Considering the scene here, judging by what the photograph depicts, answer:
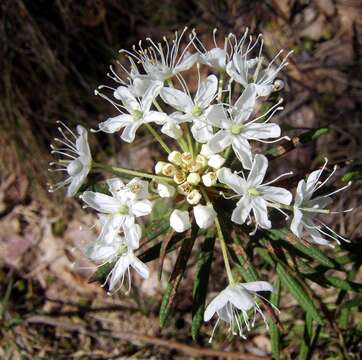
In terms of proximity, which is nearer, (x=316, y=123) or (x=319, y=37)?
(x=316, y=123)

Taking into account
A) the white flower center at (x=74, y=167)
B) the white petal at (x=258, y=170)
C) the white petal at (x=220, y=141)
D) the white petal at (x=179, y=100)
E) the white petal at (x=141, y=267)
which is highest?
the white petal at (x=179, y=100)

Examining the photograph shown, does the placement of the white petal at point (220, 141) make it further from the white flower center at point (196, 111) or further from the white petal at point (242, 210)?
the white petal at point (242, 210)

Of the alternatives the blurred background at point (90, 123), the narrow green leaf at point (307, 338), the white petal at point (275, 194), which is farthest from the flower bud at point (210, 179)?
the blurred background at point (90, 123)

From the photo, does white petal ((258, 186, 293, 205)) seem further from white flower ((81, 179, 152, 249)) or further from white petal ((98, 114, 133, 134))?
white petal ((98, 114, 133, 134))

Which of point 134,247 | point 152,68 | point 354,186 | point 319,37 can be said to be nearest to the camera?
point 134,247

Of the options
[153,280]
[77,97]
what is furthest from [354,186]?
[77,97]

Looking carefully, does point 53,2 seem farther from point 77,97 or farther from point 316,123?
point 316,123

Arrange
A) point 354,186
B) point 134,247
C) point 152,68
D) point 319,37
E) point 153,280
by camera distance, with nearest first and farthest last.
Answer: point 134,247
point 152,68
point 354,186
point 153,280
point 319,37
